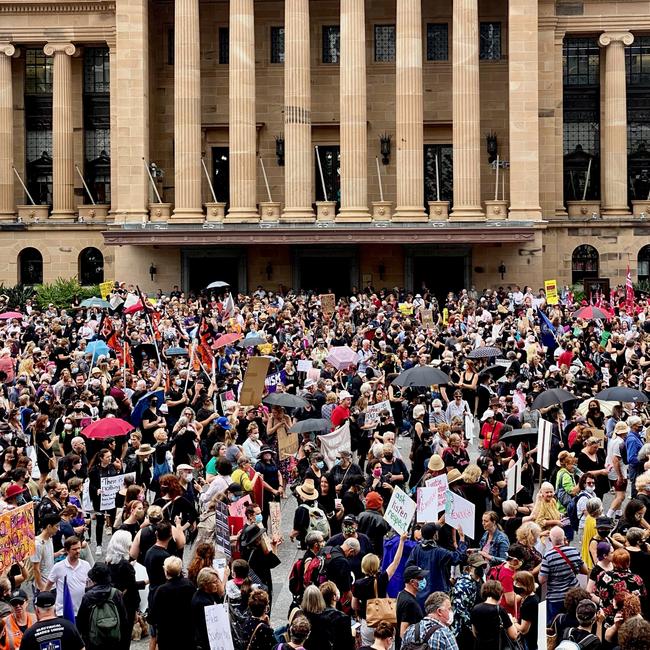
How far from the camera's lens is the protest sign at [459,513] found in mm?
15188

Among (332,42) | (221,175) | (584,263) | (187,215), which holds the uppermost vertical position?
(332,42)

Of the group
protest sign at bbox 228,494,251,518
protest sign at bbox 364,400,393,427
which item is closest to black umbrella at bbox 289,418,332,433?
protest sign at bbox 364,400,393,427

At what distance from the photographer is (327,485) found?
17484mm

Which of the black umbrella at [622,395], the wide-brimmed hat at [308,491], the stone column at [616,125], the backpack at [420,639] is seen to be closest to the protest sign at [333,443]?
the wide-brimmed hat at [308,491]

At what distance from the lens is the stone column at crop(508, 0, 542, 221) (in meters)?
50.6

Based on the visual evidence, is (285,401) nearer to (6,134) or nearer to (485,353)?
(485,353)

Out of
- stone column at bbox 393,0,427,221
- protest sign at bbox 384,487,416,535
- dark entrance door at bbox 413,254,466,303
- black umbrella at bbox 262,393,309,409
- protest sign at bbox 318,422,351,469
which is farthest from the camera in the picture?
dark entrance door at bbox 413,254,466,303

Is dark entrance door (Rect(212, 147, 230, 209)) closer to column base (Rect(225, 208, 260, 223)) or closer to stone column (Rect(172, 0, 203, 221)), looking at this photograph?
stone column (Rect(172, 0, 203, 221))

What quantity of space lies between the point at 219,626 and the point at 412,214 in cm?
3975

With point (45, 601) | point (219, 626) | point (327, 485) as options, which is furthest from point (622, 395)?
point (45, 601)

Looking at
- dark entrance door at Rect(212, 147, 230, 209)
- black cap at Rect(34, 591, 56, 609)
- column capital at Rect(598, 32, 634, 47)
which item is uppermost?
column capital at Rect(598, 32, 634, 47)

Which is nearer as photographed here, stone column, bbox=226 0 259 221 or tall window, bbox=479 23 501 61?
stone column, bbox=226 0 259 221

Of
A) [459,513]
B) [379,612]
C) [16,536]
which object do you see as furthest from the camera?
[459,513]

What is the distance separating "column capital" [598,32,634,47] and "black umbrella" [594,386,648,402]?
115 feet
